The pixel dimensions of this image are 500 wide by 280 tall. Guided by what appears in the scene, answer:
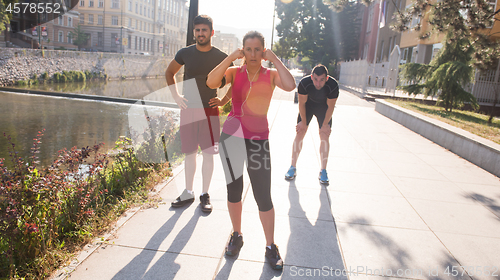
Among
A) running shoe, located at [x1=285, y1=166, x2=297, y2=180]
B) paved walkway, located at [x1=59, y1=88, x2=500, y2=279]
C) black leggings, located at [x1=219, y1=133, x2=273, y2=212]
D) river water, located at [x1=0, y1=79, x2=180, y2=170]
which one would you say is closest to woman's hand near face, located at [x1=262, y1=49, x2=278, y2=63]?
black leggings, located at [x1=219, y1=133, x2=273, y2=212]

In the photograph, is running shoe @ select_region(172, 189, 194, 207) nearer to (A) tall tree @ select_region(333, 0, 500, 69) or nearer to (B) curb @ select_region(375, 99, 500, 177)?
(B) curb @ select_region(375, 99, 500, 177)

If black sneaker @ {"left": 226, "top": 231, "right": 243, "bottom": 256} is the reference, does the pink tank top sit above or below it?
above

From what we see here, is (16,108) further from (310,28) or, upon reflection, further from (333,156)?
(310,28)

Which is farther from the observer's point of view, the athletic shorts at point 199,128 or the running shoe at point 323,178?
the running shoe at point 323,178

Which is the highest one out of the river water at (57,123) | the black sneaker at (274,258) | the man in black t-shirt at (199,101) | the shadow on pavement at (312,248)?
the man in black t-shirt at (199,101)

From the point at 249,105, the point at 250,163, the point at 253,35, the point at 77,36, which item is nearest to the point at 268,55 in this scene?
the point at 253,35

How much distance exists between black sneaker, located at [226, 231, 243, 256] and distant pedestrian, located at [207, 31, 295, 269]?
31cm

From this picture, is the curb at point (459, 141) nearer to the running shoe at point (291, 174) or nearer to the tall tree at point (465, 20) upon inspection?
the tall tree at point (465, 20)

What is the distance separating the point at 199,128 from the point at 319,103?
219 centimetres

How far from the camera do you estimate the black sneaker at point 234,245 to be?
3.05 m

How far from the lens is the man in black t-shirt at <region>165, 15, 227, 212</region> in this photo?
3785 millimetres

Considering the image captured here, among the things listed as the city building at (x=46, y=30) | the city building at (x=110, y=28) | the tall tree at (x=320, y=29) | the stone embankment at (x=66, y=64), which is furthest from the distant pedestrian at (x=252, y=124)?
the tall tree at (x=320, y=29)

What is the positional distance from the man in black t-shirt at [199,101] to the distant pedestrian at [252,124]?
0.98m

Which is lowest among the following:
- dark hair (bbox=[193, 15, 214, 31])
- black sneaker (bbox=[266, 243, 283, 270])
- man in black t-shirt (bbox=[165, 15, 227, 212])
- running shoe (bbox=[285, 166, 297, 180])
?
black sneaker (bbox=[266, 243, 283, 270])
